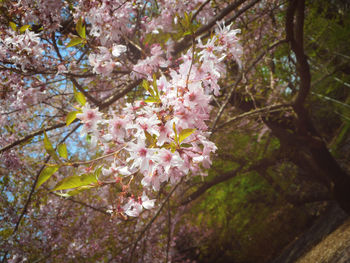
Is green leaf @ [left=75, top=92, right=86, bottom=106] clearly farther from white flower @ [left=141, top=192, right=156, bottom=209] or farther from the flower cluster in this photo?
white flower @ [left=141, top=192, right=156, bottom=209]

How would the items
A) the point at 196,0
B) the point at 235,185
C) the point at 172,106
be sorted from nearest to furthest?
1. the point at 172,106
2. the point at 196,0
3. the point at 235,185

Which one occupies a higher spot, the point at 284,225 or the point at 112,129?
the point at 112,129

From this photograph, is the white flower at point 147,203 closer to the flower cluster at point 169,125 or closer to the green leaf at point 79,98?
the flower cluster at point 169,125

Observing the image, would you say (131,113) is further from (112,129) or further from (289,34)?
(289,34)

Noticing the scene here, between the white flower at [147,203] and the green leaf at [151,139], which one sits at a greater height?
the green leaf at [151,139]

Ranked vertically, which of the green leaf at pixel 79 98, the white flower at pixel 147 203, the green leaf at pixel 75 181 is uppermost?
the green leaf at pixel 79 98

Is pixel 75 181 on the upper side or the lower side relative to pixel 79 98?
lower

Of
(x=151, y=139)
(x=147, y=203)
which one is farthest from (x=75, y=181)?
(x=147, y=203)

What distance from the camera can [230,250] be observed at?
587 centimetres

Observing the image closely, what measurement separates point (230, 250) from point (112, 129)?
596cm

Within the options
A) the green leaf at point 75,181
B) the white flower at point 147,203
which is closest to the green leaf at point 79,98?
the green leaf at point 75,181

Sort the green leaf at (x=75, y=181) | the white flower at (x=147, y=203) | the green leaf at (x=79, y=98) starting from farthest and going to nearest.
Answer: the white flower at (x=147, y=203), the green leaf at (x=79, y=98), the green leaf at (x=75, y=181)

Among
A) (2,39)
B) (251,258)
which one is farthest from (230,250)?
(2,39)

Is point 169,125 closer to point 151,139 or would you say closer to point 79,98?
point 151,139
